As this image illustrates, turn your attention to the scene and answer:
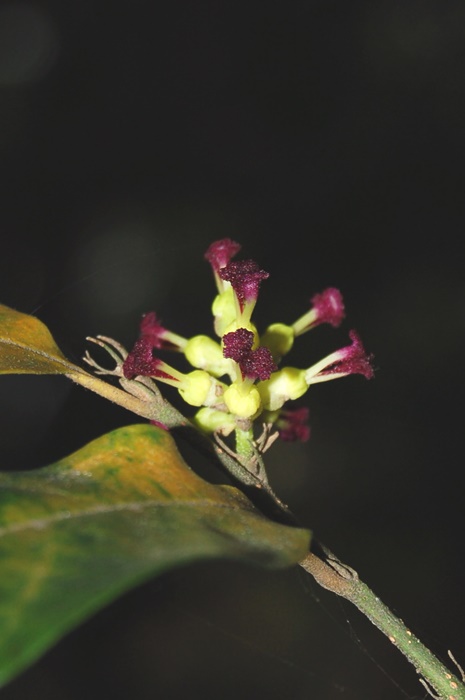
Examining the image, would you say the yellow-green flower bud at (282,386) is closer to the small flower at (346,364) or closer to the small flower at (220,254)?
the small flower at (346,364)

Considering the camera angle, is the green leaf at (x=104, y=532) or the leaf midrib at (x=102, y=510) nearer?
the green leaf at (x=104, y=532)

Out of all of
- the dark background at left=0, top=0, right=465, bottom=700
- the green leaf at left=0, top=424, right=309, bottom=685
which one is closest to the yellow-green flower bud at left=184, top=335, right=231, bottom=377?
the green leaf at left=0, top=424, right=309, bottom=685

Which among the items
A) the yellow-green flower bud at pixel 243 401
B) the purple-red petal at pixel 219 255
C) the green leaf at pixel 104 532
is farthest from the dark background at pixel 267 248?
the green leaf at pixel 104 532

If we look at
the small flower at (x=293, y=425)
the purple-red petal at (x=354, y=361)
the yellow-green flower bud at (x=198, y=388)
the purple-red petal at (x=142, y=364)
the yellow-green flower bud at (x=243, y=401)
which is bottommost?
the small flower at (x=293, y=425)

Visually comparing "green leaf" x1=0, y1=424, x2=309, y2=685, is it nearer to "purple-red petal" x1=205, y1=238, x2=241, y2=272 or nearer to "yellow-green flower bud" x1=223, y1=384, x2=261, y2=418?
"yellow-green flower bud" x1=223, y1=384, x2=261, y2=418

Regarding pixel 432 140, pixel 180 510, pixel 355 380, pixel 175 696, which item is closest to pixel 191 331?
pixel 355 380

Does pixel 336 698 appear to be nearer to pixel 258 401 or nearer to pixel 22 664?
pixel 258 401
